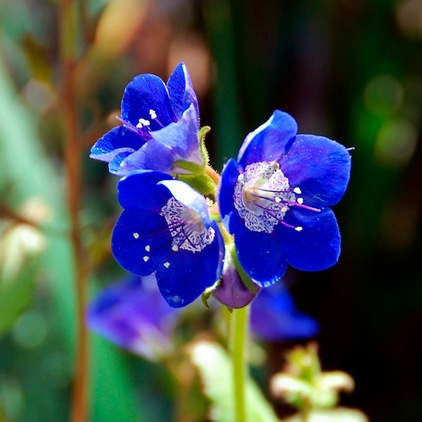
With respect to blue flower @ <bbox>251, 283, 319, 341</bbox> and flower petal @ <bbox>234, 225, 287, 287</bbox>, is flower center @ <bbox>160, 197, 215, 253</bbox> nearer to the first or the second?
flower petal @ <bbox>234, 225, 287, 287</bbox>

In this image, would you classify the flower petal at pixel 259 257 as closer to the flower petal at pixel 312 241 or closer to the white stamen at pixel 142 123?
the flower petal at pixel 312 241

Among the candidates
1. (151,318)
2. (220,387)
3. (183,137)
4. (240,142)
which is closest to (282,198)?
(183,137)

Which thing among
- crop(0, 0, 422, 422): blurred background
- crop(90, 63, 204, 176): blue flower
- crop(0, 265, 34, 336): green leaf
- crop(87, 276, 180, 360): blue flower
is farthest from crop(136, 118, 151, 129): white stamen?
crop(0, 0, 422, 422): blurred background

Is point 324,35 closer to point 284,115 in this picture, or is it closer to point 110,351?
point 110,351

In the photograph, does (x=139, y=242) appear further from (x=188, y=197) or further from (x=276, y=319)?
(x=276, y=319)

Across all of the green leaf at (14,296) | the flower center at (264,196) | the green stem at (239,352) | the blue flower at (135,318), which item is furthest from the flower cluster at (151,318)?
the flower center at (264,196)
